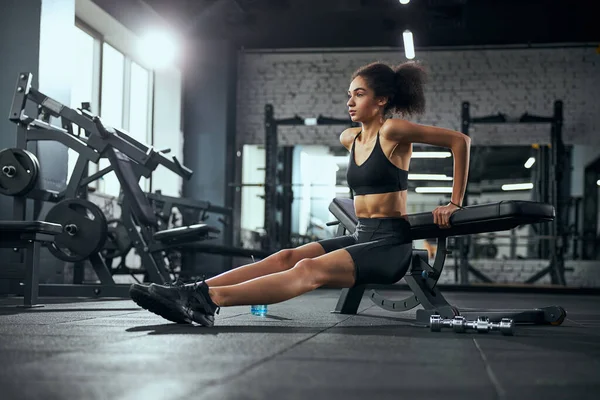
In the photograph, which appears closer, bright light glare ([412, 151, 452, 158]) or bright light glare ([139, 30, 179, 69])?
bright light glare ([139, 30, 179, 69])

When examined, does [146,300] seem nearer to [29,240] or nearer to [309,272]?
[309,272]

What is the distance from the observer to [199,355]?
1967 millimetres

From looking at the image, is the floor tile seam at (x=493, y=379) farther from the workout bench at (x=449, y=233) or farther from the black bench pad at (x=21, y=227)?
the black bench pad at (x=21, y=227)

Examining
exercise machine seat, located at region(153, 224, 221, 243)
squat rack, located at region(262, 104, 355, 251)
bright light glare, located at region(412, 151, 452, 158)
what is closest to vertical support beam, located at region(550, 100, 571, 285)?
bright light glare, located at region(412, 151, 452, 158)

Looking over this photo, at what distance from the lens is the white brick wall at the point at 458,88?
9516 mm

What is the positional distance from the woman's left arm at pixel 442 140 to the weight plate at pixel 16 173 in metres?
2.51

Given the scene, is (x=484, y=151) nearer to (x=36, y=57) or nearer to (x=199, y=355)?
(x=36, y=57)

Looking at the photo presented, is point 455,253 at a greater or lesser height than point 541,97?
lesser

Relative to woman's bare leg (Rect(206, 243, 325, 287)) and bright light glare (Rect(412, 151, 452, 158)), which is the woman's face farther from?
bright light glare (Rect(412, 151, 452, 158))

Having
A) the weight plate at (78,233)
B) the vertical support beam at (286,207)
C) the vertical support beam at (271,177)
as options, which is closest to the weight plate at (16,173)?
the weight plate at (78,233)

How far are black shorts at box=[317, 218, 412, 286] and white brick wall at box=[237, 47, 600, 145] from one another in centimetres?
684

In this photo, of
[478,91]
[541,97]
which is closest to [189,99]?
[478,91]

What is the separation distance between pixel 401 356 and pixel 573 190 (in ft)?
26.0

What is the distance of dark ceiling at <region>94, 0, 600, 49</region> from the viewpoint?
8078 mm
